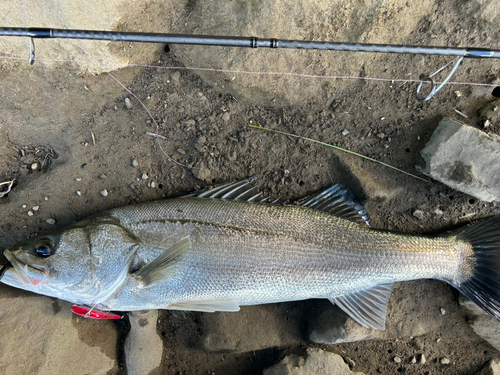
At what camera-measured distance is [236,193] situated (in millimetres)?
2807

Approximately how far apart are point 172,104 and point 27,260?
172 centimetres

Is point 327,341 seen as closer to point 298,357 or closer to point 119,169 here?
point 298,357

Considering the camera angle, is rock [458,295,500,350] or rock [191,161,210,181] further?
rock [458,295,500,350]

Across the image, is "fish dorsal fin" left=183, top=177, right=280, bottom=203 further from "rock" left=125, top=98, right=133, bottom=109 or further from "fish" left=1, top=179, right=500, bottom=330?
"rock" left=125, top=98, right=133, bottom=109

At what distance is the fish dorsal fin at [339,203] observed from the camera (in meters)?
2.85

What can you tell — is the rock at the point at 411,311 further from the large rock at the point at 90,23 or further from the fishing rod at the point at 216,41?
the large rock at the point at 90,23

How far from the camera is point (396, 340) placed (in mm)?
3145

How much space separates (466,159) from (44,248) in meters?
3.51

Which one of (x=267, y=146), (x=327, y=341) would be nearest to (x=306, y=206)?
(x=267, y=146)

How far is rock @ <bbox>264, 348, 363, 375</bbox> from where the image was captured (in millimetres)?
2914

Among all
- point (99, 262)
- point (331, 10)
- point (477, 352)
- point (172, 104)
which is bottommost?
point (477, 352)

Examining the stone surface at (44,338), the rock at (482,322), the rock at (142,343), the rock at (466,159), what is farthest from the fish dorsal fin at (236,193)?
the rock at (482,322)

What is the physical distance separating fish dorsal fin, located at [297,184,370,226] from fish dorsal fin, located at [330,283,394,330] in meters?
0.61

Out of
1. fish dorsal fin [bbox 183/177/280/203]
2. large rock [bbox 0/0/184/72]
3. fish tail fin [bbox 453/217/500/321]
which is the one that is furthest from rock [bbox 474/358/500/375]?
large rock [bbox 0/0/184/72]
